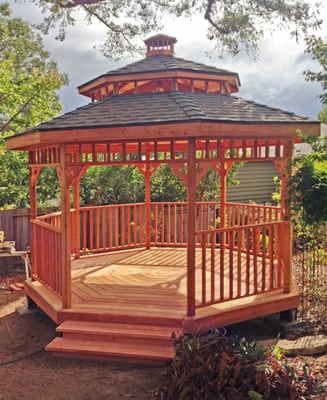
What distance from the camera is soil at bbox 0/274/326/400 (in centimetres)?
422

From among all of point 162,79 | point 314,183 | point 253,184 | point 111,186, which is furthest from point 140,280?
point 253,184

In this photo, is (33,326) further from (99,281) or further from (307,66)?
(307,66)

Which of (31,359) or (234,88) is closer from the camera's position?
(31,359)

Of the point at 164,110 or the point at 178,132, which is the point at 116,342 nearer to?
the point at 178,132

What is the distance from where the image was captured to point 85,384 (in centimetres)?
441

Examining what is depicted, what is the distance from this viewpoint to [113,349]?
16.2 ft

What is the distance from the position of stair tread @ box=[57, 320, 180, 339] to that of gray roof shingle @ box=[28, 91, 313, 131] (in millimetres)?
2523

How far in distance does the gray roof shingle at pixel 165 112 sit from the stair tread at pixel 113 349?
2.68 meters

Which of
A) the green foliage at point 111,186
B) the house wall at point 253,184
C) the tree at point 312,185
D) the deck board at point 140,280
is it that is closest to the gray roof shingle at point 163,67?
the tree at point 312,185

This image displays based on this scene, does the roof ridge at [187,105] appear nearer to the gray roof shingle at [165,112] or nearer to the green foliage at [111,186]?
the gray roof shingle at [165,112]

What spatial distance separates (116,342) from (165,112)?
2962 mm

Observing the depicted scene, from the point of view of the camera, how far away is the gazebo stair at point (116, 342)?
15.8ft

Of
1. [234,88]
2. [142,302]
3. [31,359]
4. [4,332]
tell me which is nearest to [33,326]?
[4,332]

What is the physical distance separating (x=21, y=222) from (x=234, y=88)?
19.9 feet
